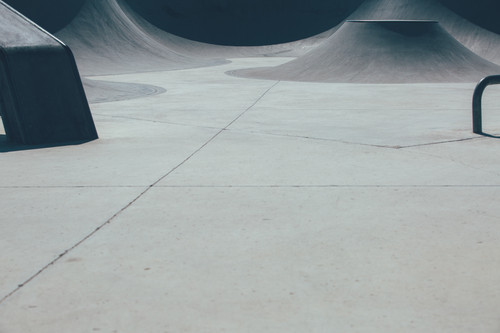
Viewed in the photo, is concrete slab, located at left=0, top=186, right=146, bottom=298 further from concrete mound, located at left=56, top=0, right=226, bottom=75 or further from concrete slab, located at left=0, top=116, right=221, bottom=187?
concrete mound, located at left=56, top=0, right=226, bottom=75

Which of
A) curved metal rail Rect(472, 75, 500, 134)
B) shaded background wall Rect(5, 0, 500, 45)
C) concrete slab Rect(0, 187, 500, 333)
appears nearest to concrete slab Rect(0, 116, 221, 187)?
concrete slab Rect(0, 187, 500, 333)

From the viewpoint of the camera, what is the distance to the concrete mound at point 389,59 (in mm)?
16234

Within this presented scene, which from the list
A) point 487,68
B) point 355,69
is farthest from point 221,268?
point 487,68

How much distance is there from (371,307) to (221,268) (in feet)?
2.93

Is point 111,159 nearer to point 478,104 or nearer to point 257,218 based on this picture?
point 257,218

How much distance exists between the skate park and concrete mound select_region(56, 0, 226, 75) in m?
10.3

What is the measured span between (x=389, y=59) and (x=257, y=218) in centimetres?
1349

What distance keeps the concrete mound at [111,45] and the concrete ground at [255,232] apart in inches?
570

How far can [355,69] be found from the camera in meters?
16.8

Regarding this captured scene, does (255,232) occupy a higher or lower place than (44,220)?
lower

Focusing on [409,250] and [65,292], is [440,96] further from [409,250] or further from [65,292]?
[65,292]

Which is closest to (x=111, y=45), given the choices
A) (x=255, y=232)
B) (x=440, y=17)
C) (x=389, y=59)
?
(x=389, y=59)

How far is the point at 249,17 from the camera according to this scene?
33094 mm

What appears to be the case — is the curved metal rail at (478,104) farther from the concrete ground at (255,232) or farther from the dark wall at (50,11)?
the dark wall at (50,11)
